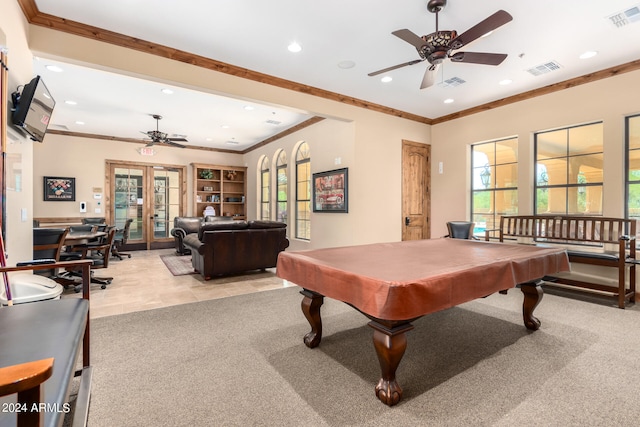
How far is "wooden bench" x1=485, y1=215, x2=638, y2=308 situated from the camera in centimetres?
355

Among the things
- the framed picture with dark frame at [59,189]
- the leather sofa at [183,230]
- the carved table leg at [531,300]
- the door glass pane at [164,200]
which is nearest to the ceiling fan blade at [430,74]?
the carved table leg at [531,300]

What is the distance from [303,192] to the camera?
7262 mm

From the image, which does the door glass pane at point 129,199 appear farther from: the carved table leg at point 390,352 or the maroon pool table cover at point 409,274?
the carved table leg at point 390,352

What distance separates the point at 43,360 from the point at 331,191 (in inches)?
210

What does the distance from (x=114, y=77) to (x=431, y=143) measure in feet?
18.8

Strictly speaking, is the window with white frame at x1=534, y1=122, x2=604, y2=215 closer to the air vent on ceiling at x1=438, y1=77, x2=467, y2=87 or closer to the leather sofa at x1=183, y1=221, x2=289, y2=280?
the air vent on ceiling at x1=438, y1=77, x2=467, y2=87

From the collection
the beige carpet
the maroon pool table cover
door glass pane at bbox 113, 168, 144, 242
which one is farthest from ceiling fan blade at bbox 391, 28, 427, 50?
door glass pane at bbox 113, 168, 144, 242

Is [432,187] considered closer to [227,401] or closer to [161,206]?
[227,401]

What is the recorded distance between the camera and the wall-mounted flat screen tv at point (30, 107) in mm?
2486

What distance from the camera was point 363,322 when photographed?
2967mm

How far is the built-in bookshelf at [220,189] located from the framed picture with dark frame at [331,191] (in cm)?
433

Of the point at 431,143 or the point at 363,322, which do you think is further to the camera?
the point at 431,143

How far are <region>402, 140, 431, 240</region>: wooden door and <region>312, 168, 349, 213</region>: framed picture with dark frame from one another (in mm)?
1297

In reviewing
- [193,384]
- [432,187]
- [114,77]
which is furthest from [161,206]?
[193,384]
